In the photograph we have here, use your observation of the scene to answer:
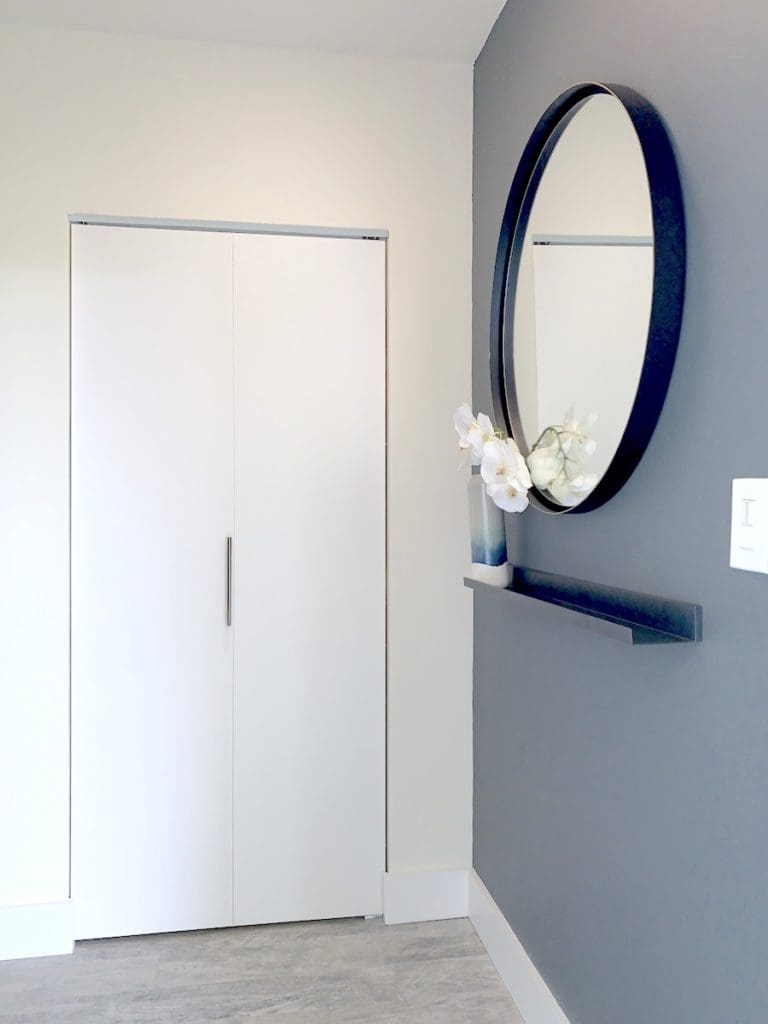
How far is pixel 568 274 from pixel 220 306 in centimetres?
107

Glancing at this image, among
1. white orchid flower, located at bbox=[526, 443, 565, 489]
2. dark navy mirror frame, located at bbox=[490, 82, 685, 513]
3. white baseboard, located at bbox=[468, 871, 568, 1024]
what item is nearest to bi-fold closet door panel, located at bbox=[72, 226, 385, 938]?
white baseboard, located at bbox=[468, 871, 568, 1024]

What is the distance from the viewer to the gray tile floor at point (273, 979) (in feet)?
6.57

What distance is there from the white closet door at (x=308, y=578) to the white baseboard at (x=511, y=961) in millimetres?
313

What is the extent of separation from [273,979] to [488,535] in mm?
1277

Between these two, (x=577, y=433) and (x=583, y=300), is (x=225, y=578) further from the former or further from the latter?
(x=583, y=300)

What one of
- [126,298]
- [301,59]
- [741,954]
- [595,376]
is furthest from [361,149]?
[741,954]

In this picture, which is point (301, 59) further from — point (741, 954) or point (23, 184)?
point (741, 954)

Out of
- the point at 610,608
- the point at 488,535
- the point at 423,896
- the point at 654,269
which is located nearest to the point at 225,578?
the point at 488,535

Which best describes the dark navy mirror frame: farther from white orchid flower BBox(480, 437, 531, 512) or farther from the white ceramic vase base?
the white ceramic vase base

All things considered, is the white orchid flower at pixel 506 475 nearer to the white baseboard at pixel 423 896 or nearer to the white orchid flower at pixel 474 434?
the white orchid flower at pixel 474 434

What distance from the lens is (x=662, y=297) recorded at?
1.29m

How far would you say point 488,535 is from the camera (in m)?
1.95

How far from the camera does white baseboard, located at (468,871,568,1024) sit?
186cm

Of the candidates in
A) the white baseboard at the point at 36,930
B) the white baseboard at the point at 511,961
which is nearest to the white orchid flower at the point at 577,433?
the white baseboard at the point at 511,961
